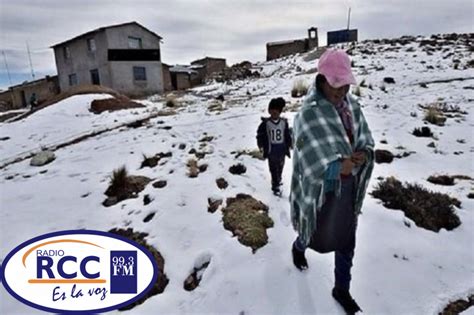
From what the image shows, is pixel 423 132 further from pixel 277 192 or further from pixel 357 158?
pixel 357 158

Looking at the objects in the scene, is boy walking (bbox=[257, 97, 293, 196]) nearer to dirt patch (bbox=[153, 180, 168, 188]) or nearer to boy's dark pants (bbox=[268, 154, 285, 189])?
boy's dark pants (bbox=[268, 154, 285, 189])

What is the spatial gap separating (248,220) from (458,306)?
2148mm

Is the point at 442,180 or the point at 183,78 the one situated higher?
the point at 183,78

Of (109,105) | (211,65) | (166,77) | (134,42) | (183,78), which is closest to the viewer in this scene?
(109,105)

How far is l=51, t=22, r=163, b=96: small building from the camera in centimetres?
2864

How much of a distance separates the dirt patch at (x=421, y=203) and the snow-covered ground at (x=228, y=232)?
13 centimetres

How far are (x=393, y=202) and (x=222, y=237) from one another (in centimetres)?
228

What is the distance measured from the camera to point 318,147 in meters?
2.06

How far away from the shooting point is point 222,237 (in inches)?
139

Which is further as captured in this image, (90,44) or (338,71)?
(90,44)

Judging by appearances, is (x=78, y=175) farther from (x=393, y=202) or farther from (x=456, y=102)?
(x=456, y=102)

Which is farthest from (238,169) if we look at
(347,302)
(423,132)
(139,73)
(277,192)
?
(139,73)

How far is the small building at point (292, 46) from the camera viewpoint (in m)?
41.2

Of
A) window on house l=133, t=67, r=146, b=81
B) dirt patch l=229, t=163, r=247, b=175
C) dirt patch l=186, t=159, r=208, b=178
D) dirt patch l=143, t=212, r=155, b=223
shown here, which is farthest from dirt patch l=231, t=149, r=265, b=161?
window on house l=133, t=67, r=146, b=81
